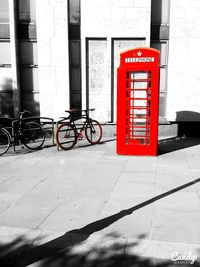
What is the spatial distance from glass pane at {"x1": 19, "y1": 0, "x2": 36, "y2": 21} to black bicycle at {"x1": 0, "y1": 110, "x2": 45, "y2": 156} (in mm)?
4359

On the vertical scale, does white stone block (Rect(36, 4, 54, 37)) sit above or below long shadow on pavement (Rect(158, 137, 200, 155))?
above

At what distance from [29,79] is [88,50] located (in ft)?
8.50

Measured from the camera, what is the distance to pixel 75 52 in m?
11.6

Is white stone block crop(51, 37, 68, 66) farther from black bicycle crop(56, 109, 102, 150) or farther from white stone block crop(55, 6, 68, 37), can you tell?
black bicycle crop(56, 109, 102, 150)

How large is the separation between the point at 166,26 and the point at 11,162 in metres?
7.58

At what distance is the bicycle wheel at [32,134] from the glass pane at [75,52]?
347cm

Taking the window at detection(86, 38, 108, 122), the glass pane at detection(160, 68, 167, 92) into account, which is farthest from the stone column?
the glass pane at detection(160, 68, 167, 92)

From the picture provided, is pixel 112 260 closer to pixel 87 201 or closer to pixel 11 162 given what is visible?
pixel 87 201

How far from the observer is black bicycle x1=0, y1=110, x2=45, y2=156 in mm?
8742

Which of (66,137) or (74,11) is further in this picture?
(74,11)

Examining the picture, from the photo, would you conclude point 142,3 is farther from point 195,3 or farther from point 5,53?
point 5,53

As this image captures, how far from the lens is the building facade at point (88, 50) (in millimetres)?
11039

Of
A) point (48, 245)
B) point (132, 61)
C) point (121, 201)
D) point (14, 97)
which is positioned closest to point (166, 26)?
point (132, 61)

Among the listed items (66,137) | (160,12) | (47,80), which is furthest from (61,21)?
(66,137)
